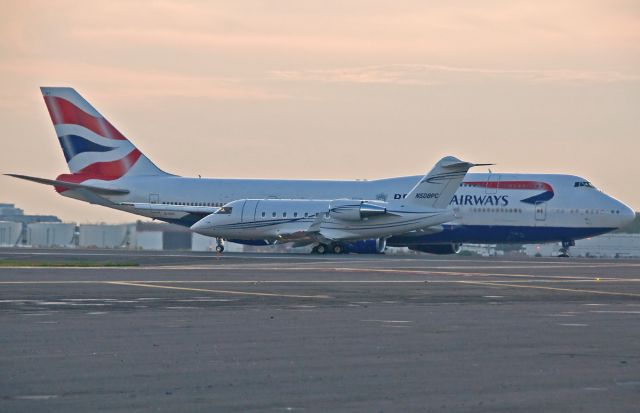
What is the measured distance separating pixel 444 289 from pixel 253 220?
37.4 metres

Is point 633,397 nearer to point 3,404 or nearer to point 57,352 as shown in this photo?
point 3,404

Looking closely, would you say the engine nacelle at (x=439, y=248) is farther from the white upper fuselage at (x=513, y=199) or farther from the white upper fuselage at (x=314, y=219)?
the white upper fuselage at (x=314, y=219)

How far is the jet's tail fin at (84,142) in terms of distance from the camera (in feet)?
266

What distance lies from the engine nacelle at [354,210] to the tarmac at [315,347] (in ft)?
Result: 109

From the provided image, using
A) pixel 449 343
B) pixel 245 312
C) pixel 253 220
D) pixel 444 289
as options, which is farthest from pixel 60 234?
pixel 449 343

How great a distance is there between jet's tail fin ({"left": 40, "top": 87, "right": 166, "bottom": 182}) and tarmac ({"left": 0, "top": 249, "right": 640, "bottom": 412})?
46006 millimetres

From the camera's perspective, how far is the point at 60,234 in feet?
340

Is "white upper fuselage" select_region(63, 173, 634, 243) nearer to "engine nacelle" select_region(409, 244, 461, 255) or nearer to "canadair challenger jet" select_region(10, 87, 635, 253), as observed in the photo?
"canadair challenger jet" select_region(10, 87, 635, 253)

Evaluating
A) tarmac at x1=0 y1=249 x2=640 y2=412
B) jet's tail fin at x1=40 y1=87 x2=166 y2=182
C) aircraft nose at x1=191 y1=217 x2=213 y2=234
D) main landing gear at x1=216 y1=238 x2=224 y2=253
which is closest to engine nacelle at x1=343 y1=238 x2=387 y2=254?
main landing gear at x1=216 y1=238 x2=224 y2=253

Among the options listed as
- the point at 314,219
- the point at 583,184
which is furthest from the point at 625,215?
the point at 314,219

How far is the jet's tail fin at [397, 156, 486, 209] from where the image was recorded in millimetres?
69438

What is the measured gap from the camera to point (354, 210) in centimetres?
6925

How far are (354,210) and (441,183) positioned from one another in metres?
5.09

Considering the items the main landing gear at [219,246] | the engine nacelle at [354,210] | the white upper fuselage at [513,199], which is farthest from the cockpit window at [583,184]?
the main landing gear at [219,246]
